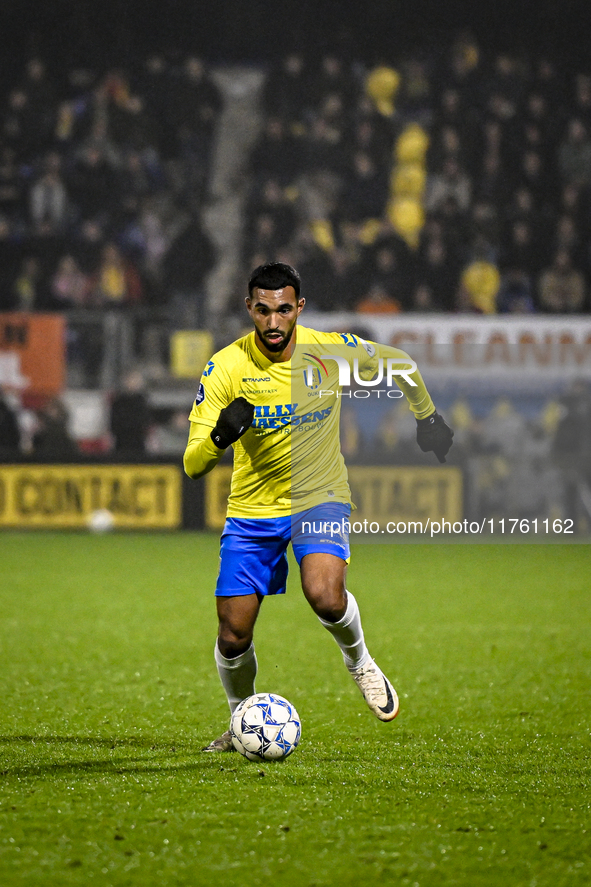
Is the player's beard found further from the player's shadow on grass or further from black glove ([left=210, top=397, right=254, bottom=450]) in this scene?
the player's shadow on grass

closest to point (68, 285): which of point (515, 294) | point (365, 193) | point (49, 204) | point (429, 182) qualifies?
point (49, 204)

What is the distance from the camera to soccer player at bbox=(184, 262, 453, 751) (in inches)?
176

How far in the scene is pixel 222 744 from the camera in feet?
15.1

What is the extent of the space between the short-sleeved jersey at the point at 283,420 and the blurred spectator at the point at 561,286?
37.3 feet

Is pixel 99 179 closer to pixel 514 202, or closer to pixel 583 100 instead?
pixel 514 202

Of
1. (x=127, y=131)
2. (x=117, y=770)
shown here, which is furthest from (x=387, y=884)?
(x=127, y=131)

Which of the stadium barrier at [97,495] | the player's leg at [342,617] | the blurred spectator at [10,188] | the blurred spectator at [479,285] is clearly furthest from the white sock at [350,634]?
the blurred spectator at [10,188]

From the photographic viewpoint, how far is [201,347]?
13.7 m

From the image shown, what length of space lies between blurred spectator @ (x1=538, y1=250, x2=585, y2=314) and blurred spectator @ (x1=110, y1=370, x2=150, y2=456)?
5.66 meters

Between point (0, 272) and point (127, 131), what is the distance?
9.81 ft

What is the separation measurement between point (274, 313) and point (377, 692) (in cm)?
153

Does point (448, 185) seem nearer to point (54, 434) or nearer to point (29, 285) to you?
point (29, 285)

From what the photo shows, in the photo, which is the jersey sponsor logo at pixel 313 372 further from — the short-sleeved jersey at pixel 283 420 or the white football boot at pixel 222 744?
Result: the white football boot at pixel 222 744

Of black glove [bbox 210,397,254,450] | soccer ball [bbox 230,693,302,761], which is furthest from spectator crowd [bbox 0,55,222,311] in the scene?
soccer ball [bbox 230,693,302,761]
